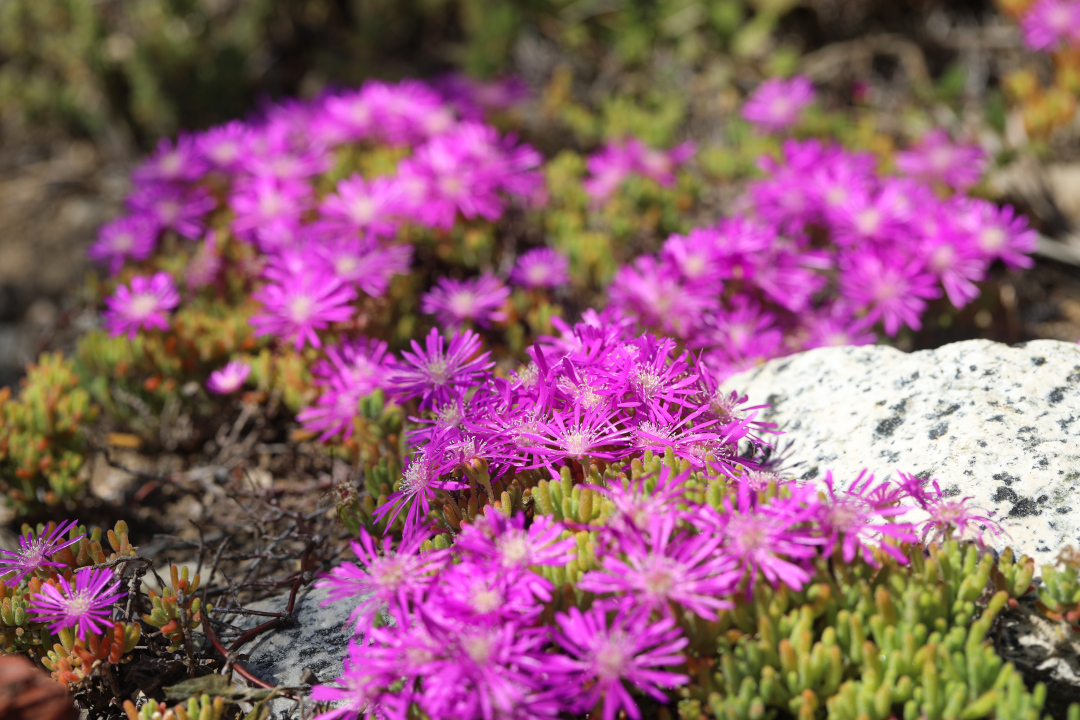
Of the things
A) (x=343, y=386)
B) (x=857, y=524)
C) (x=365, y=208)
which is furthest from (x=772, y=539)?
(x=365, y=208)

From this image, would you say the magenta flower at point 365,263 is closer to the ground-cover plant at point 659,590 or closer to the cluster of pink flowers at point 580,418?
the cluster of pink flowers at point 580,418

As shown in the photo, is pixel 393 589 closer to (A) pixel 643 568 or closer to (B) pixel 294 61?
(A) pixel 643 568

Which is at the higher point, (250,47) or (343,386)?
(250,47)

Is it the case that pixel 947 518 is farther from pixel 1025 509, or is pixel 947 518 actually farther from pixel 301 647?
pixel 301 647

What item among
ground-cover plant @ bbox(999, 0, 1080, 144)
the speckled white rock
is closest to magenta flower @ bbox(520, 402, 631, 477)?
the speckled white rock

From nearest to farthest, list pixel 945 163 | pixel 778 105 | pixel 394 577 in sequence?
pixel 394 577
pixel 945 163
pixel 778 105
